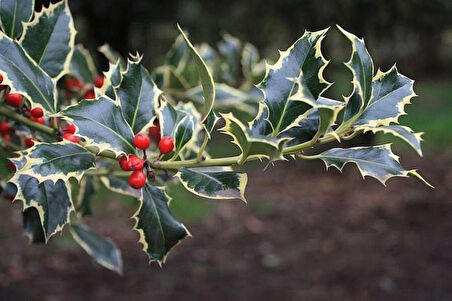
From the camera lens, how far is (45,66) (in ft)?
4.12

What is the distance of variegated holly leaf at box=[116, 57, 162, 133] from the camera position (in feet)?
3.78

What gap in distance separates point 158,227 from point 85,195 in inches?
23.6

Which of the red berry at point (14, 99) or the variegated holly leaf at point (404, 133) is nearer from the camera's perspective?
the variegated holly leaf at point (404, 133)

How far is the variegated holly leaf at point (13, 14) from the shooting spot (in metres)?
1.17

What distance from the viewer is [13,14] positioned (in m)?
1.18

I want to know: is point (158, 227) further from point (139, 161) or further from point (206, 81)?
point (206, 81)

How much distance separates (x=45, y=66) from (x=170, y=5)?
6079 millimetres

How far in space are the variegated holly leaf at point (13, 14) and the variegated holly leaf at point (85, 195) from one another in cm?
57

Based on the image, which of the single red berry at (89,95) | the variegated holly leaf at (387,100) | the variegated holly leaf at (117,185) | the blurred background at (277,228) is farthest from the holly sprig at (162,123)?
the blurred background at (277,228)

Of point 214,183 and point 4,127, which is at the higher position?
point 214,183

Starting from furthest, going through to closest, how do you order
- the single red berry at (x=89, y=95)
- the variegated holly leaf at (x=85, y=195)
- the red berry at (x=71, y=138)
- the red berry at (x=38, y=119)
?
the variegated holly leaf at (x=85, y=195), the single red berry at (x=89, y=95), the red berry at (x=38, y=119), the red berry at (x=71, y=138)

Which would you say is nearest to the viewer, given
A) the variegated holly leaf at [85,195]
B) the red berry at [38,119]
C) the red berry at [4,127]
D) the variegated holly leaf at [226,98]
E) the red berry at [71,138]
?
the red berry at [71,138]

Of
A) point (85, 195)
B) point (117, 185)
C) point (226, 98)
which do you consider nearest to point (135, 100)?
point (117, 185)

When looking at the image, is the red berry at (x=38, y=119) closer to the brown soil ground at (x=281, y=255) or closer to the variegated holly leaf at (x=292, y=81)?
the variegated holly leaf at (x=292, y=81)
